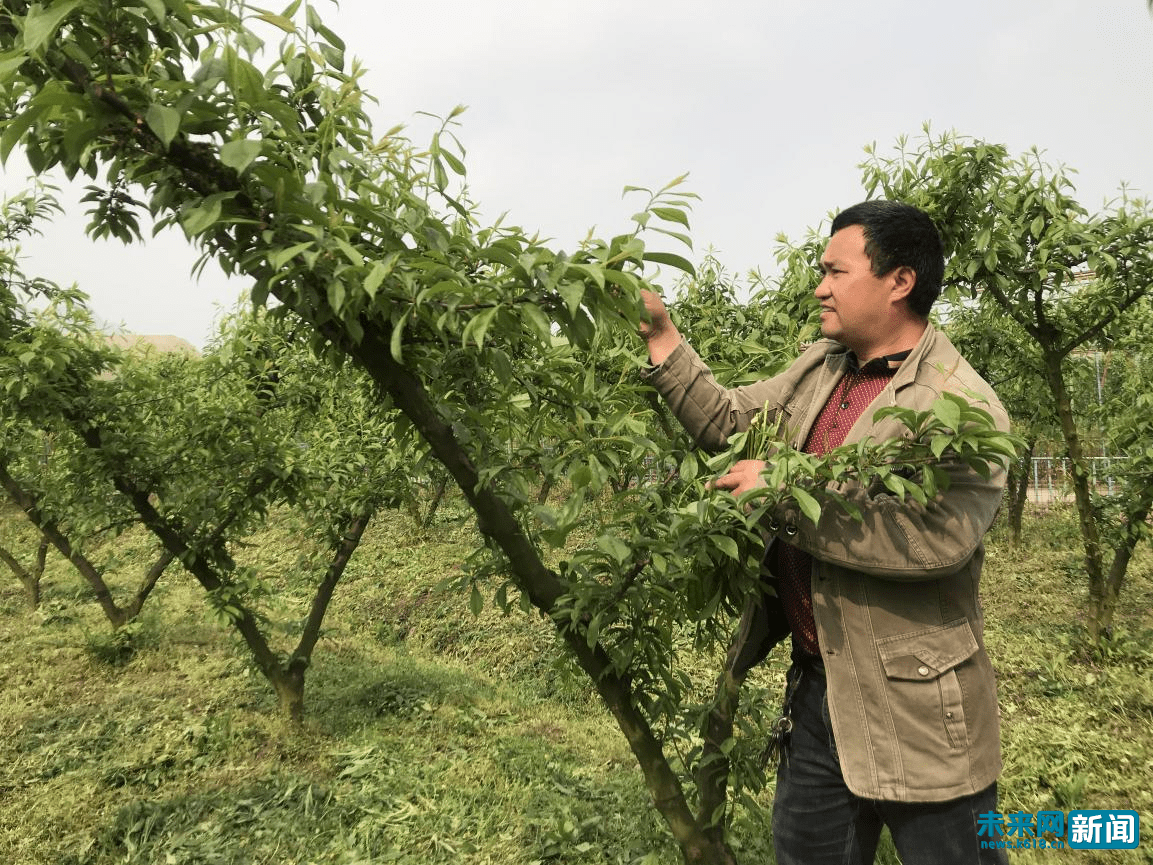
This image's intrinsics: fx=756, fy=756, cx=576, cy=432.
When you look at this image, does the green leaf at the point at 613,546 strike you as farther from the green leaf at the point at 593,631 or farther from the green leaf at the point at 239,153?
the green leaf at the point at 239,153

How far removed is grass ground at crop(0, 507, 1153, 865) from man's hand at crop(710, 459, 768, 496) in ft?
2.46

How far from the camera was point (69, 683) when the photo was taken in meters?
5.36

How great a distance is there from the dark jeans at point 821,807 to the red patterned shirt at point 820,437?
0.42ft

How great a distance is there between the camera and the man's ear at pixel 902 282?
156 cm

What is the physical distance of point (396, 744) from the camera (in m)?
4.27

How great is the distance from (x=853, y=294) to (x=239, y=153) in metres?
1.18

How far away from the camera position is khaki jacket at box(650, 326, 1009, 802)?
4.50 ft

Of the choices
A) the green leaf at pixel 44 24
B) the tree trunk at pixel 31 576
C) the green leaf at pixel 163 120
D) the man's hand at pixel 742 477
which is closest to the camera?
the green leaf at pixel 44 24

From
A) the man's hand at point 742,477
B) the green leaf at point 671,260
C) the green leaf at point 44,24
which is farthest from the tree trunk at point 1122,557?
the green leaf at point 44,24

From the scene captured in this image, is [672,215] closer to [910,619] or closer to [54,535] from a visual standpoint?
[910,619]

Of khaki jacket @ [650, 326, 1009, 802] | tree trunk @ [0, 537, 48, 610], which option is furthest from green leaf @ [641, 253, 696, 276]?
tree trunk @ [0, 537, 48, 610]

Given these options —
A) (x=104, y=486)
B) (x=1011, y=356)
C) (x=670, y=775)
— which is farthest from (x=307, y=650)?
(x=1011, y=356)

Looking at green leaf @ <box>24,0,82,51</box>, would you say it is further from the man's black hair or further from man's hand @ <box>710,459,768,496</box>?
the man's black hair

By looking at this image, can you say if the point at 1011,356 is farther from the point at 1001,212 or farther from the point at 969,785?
the point at 969,785
